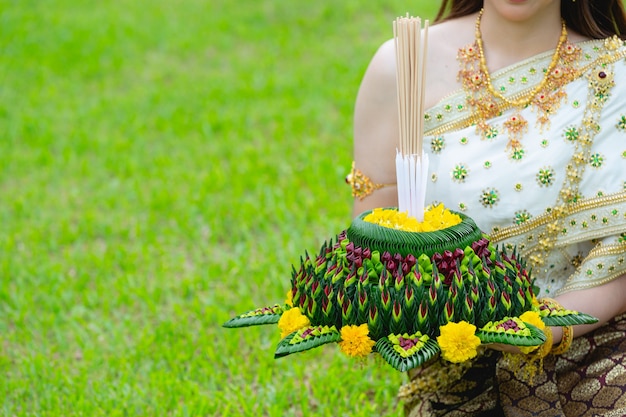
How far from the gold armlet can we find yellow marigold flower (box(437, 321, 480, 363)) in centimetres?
64

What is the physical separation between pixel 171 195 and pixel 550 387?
8.17 ft

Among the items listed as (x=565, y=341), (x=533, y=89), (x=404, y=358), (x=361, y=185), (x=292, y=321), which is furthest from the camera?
Result: (x=361, y=185)

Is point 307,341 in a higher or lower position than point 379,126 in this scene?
A: lower

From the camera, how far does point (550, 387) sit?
1.99 metres

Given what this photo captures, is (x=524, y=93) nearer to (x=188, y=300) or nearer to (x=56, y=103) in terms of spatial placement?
(x=188, y=300)

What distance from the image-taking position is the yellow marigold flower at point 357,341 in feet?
4.97

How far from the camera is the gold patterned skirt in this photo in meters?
1.91

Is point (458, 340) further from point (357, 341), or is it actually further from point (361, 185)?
point (361, 185)

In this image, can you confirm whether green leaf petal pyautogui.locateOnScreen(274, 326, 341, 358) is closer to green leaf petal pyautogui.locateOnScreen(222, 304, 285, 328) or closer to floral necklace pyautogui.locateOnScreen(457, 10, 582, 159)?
green leaf petal pyautogui.locateOnScreen(222, 304, 285, 328)

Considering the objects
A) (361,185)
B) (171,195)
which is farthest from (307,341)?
(171,195)

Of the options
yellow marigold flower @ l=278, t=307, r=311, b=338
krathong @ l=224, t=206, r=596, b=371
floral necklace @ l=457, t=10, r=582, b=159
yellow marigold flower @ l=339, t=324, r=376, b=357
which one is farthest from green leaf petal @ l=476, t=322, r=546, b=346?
floral necklace @ l=457, t=10, r=582, b=159

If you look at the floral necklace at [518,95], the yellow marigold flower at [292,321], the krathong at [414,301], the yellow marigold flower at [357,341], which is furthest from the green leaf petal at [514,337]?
the floral necklace at [518,95]

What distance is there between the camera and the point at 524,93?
77.9 inches

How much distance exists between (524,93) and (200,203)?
227cm
